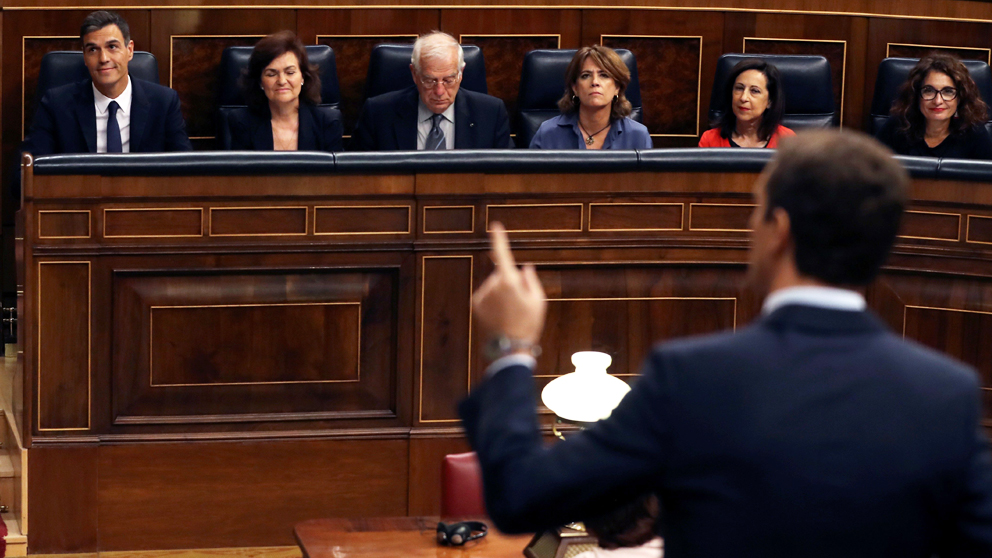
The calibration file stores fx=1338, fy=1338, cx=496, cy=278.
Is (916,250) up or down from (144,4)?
down

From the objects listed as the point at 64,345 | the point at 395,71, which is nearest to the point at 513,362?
the point at 64,345

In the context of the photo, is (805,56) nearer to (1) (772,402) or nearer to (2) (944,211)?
(2) (944,211)

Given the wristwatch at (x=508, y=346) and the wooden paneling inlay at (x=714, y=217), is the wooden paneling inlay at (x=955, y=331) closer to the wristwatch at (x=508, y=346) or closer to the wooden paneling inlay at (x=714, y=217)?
the wooden paneling inlay at (x=714, y=217)

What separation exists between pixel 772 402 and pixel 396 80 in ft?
9.54

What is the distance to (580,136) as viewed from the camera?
135 inches

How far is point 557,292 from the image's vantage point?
2.88 metres

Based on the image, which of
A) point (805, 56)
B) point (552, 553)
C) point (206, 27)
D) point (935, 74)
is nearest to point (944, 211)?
point (935, 74)

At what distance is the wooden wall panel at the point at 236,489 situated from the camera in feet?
9.04

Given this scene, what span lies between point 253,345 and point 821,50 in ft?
7.29

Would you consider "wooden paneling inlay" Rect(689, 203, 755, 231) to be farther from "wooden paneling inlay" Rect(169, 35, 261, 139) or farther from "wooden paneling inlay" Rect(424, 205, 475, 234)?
"wooden paneling inlay" Rect(169, 35, 261, 139)

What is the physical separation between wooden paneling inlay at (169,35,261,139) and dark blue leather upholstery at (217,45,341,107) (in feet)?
0.57

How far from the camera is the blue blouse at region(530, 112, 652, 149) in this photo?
3412 mm

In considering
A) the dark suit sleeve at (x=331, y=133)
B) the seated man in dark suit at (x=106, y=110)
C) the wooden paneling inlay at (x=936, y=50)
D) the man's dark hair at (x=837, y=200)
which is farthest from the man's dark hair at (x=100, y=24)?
the man's dark hair at (x=837, y=200)

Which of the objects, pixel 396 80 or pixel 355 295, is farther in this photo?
pixel 396 80
